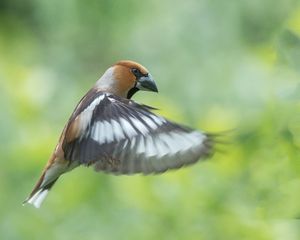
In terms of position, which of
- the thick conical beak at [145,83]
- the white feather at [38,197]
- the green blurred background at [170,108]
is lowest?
the green blurred background at [170,108]

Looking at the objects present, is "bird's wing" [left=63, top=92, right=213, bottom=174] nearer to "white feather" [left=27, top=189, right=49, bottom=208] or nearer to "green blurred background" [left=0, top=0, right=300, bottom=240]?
"white feather" [left=27, top=189, right=49, bottom=208]

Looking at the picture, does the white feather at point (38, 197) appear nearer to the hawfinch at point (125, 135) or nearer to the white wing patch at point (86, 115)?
the hawfinch at point (125, 135)

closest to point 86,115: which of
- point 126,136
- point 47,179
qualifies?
point 126,136

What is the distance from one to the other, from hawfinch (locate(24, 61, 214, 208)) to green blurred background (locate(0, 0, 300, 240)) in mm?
332

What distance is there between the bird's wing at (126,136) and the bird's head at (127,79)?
9 cm

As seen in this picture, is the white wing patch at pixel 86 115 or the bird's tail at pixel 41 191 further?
the bird's tail at pixel 41 191

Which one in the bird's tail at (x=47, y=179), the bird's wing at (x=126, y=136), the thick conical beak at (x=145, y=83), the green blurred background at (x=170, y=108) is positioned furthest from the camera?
the green blurred background at (x=170, y=108)

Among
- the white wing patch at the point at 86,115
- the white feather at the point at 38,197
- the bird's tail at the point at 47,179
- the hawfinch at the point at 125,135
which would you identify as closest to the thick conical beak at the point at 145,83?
the hawfinch at the point at 125,135

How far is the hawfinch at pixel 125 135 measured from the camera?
A: 1762 mm

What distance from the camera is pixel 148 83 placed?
197cm

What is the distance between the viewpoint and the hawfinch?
69.4 inches

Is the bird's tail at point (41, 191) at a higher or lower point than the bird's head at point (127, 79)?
lower

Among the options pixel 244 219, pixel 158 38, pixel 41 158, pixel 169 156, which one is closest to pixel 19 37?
pixel 158 38

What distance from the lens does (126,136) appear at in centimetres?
176
